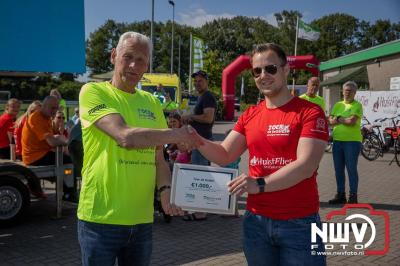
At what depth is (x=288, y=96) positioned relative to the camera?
2439mm

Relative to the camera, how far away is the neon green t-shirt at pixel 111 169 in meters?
2.21

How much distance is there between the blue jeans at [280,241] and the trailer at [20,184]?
14.8ft

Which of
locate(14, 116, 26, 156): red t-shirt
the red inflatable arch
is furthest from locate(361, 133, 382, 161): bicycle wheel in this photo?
the red inflatable arch

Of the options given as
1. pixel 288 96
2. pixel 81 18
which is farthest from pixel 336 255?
pixel 81 18

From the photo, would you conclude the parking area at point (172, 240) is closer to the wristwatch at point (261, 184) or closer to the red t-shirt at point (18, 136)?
the red t-shirt at point (18, 136)

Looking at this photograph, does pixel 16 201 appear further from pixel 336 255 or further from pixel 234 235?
pixel 336 255

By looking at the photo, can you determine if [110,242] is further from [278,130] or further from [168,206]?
[278,130]

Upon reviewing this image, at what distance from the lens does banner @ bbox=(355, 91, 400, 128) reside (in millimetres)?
14766

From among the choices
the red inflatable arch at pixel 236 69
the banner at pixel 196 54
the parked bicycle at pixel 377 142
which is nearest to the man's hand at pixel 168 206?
the parked bicycle at pixel 377 142

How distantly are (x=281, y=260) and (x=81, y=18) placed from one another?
5096 mm

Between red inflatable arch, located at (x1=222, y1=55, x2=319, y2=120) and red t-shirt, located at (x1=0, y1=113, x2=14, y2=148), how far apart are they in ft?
67.0

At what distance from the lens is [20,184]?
603cm

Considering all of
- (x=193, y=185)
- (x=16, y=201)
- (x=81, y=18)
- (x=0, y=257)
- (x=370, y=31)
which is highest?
(x=370, y=31)

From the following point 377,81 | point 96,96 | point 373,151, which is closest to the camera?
point 96,96
